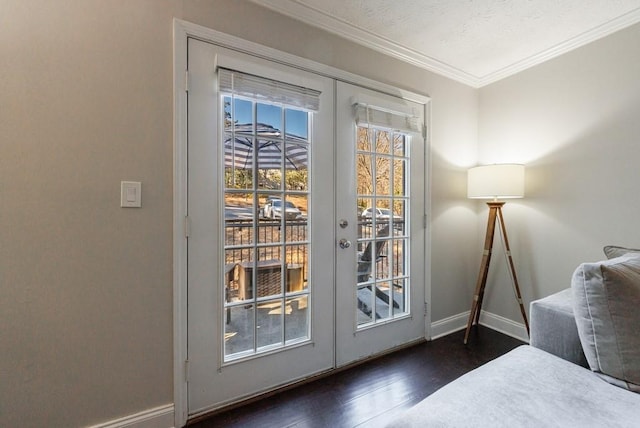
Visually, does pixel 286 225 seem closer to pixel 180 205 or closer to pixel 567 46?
pixel 180 205

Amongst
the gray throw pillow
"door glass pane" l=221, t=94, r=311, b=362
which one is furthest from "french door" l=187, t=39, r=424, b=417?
the gray throw pillow

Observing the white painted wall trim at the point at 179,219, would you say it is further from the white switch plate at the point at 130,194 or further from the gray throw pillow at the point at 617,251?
the gray throw pillow at the point at 617,251

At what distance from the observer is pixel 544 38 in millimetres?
2111

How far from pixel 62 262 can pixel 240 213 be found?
33.7 inches

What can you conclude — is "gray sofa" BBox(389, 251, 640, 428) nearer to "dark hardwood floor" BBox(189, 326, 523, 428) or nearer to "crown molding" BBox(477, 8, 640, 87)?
"dark hardwood floor" BBox(189, 326, 523, 428)

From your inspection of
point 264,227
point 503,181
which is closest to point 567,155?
point 503,181

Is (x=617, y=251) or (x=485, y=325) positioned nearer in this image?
(x=617, y=251)

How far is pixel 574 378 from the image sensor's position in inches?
39.8

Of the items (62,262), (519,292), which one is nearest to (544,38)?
(519,292)

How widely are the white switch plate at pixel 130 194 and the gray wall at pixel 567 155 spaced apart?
2.95 metres

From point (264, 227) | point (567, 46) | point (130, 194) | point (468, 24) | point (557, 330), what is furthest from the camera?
point (567, 46)

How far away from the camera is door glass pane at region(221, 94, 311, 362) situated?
5.48 ft

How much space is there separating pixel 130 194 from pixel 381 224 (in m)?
1.71

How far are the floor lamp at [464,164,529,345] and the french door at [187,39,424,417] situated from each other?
56cm
